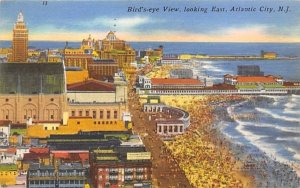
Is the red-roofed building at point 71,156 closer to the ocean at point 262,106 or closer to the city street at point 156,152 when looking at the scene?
the city street at point 156,152

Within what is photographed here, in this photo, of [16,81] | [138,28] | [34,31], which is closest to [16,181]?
[16,81]

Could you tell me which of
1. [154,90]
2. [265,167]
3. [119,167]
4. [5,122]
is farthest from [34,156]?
[265,167]

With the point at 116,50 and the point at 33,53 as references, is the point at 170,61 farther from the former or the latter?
the point at 33,53

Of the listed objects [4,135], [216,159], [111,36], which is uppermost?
[111,36]

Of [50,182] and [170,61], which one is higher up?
[170,61]

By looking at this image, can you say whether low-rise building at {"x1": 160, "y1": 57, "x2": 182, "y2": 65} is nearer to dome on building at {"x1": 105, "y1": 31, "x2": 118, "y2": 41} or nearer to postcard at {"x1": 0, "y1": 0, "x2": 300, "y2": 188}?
postcard at {"x1": 0, "y1": 0, "x2": 300, "y2": 188}

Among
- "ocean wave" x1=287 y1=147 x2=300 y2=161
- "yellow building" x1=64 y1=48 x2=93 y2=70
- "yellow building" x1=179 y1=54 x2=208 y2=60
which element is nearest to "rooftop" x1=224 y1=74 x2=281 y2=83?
"yellow building" x1=179 y1=54 x2=208 y2=60

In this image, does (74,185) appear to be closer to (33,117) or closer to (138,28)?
(33,117)

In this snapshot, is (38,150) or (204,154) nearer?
(38,150)
